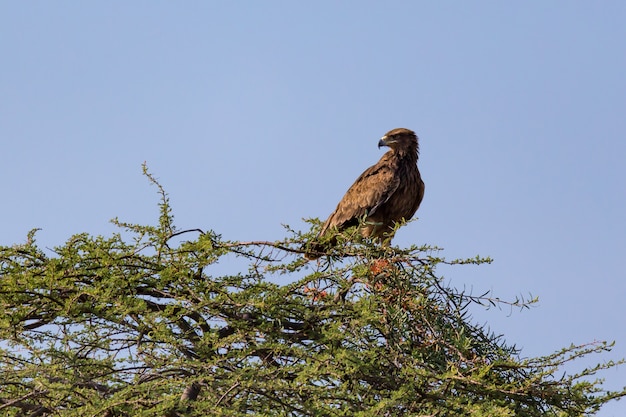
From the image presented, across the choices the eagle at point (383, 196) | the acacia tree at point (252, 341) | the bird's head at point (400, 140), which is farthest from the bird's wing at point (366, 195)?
the acacia tree at point (252, 341)

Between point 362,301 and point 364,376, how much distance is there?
58cm

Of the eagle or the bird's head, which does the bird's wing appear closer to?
the eagle

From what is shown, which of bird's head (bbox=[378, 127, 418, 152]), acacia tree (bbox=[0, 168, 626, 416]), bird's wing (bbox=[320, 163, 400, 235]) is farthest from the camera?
bird's head (bbox=[378, 127, 418, 152])

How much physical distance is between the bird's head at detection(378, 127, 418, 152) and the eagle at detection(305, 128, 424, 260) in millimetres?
94

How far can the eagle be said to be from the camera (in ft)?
32.4

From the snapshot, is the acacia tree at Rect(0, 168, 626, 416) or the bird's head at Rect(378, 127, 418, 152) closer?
the acacia tree at Rect(0, 168, 626, 416)

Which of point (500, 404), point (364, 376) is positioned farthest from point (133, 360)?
point (500, 404)

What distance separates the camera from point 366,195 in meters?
9.95

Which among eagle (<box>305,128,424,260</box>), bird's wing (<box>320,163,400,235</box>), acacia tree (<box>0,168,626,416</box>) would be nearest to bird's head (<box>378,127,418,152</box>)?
eagle (<box>305,128,424,260</box>)

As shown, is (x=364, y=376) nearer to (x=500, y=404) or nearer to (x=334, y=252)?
(x=500, y=404)

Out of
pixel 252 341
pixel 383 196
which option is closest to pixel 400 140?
pixel 383 196

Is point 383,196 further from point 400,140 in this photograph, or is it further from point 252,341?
point 252,341

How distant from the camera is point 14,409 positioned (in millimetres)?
6543

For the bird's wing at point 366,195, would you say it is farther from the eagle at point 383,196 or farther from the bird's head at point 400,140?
the bird's head at point 400,140
